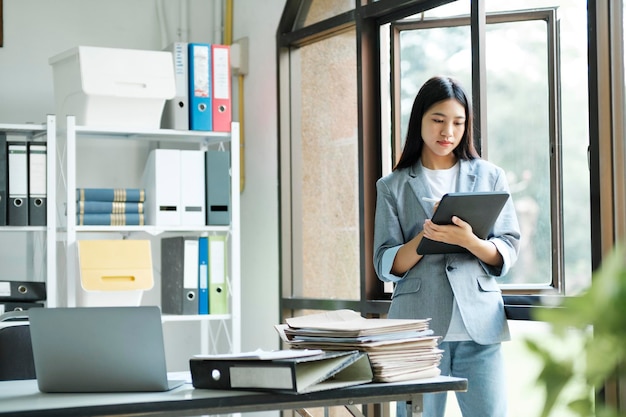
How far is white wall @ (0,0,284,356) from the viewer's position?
4078 millimetres

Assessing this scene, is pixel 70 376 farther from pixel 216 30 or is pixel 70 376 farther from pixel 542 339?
pixel 216 30

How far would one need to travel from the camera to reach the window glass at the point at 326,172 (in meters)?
3.69

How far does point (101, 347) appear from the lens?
5.17 ft

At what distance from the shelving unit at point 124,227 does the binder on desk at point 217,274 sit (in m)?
0.04

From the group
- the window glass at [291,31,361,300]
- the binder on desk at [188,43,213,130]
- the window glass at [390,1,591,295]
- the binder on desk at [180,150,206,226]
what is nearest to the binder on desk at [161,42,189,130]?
the binder on desk at [188,43,213,130]

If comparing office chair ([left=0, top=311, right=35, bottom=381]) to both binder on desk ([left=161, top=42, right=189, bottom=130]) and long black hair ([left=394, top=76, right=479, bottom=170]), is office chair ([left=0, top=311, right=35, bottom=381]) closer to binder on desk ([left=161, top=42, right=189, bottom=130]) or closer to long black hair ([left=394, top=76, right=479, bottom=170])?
long black hair ([left=394, top=76, right=479, bottom=170])

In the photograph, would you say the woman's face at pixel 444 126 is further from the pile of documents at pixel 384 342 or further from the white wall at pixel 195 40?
the white wall at pixel 195 40

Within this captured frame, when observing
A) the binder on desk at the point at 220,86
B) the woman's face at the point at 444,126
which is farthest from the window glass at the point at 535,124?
the binder on desk at the point at 220,86

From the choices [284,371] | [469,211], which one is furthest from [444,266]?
[284,371]

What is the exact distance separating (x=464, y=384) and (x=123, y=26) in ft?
10.3

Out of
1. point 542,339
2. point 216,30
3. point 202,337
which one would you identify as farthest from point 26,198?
point 542,339

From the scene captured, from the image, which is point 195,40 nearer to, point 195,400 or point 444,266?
point 444,266

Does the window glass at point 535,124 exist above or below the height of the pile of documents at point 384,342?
above

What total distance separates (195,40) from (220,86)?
65 centimetres
